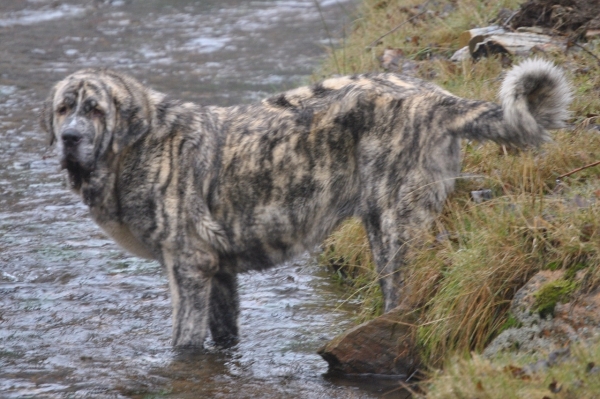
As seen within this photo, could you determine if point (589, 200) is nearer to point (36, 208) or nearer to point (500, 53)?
point (500, 53)

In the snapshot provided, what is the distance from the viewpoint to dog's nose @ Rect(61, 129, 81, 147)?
5258 mm

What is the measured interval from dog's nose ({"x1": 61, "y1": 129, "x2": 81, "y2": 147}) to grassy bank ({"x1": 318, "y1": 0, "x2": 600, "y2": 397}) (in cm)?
192

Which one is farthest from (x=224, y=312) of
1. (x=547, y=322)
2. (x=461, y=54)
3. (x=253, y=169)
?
(x=461, y=54)

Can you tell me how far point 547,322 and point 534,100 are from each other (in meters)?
1.21

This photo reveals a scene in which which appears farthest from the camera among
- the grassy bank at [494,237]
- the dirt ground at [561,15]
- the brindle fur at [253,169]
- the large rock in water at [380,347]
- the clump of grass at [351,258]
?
the dirt ground at [561,15]

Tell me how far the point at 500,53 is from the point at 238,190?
3537mm

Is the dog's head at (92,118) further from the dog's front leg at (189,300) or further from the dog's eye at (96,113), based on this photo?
the dog's front leg at (189,300)

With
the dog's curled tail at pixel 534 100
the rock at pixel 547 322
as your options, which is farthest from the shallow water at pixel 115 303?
the dog's curled tail at pixel 534 100

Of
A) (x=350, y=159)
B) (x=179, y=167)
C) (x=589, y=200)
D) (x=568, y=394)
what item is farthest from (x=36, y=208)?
(x=568, y=394)

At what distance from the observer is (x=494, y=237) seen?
4.96 meters

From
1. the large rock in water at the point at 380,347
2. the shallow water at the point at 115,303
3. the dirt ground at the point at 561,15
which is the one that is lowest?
the shallow water at the point at 115,303

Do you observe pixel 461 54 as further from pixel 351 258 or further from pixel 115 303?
pixel 115 303

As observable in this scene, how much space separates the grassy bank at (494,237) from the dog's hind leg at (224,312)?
0.78 metres

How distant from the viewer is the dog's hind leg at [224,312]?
229 inches
